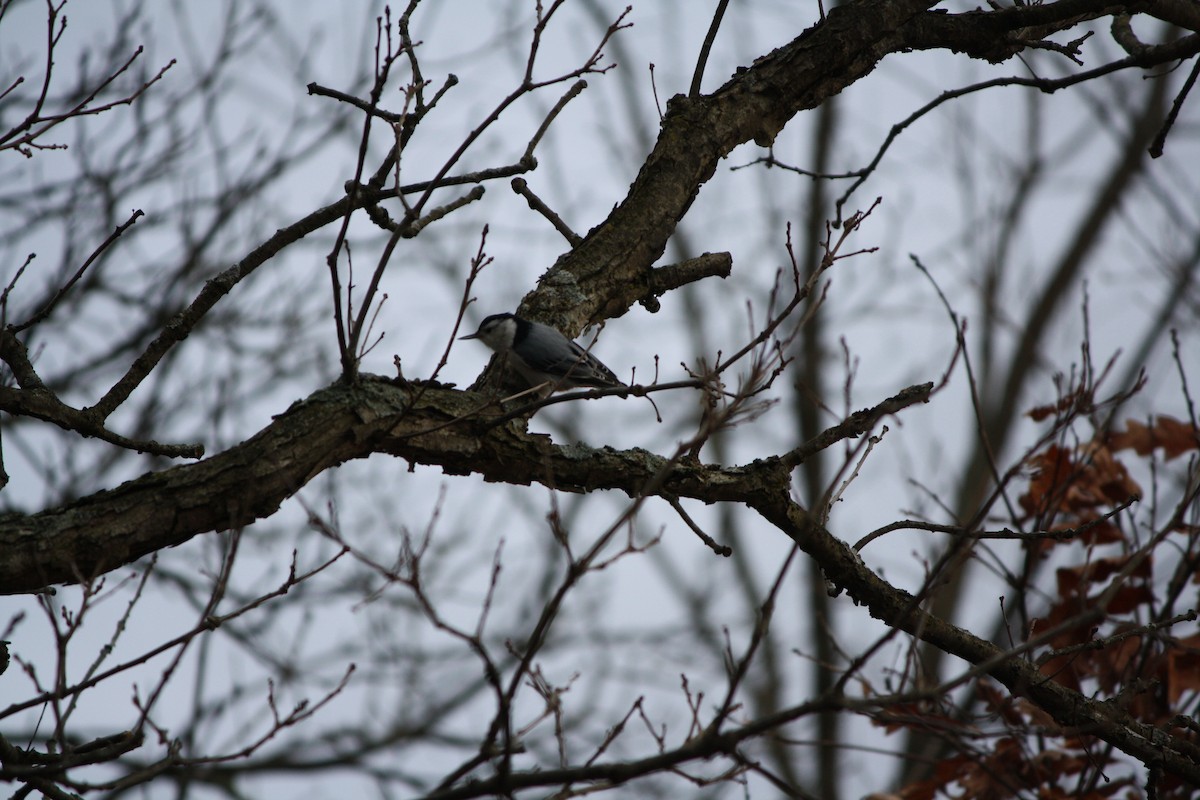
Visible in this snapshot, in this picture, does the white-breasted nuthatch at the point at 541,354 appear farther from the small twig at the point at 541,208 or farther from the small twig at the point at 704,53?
the small twig at the point at 704,53

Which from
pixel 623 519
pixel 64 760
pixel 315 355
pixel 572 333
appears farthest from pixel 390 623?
pixel 623 519

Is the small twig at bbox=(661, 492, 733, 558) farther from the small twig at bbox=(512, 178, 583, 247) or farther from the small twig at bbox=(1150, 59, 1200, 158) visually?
the small twig at bbox=(1150, 59, 1200, 158)

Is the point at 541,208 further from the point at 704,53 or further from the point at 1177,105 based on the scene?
the point at 1177,105

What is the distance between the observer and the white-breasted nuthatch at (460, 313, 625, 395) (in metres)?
3.40

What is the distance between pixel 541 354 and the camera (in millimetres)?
3674

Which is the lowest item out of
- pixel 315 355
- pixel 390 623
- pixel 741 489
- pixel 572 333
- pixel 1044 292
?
pixel 741 489

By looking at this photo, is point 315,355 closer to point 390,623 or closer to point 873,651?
point 390,623

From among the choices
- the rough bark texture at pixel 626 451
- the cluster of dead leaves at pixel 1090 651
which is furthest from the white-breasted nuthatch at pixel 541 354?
the cluster of dead leaves at pixel 1090 651

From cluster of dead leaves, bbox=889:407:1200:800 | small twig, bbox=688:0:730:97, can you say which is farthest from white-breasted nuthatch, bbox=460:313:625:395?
cluster of dead leaves, bbox=889:407:1200:800

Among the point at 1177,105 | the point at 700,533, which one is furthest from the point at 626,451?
the point at 1177,105

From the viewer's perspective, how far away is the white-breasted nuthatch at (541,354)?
3396mm

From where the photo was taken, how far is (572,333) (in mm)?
3326

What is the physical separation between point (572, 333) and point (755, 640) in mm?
1824

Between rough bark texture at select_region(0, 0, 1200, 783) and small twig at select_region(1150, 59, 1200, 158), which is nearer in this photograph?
rough bark texture at select_region(0, 0, 1200, 783)
